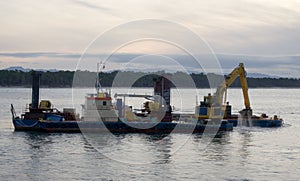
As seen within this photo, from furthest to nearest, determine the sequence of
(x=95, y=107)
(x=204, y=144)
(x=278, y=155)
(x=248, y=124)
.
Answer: (x=248, y=124), (x=95, y=107), (x=204, y=144), (x=278, y=155)

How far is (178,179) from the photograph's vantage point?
93.8 feet

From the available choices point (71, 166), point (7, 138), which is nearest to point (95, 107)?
point (7, 138)

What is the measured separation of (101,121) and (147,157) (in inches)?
566

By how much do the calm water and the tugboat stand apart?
1.44 meters

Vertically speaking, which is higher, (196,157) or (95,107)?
(95,107)

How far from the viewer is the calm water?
29578 millimetres

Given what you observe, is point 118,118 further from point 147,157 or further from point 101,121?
point 147,157

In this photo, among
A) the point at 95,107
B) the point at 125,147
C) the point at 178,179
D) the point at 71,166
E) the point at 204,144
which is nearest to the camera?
the point at 178,179

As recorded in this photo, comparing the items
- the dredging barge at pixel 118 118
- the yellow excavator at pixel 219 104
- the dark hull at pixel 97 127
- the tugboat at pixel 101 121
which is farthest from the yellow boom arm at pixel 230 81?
the dark hull at pixel 97 127

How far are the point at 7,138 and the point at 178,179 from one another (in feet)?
68.0

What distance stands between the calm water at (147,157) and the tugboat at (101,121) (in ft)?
4.72

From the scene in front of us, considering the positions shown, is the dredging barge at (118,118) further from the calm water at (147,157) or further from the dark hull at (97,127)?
the calm water at (147,157)

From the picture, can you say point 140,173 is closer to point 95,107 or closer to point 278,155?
point 278,155

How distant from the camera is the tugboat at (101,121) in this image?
4891 cm
